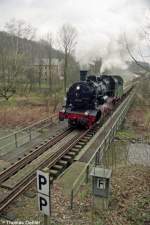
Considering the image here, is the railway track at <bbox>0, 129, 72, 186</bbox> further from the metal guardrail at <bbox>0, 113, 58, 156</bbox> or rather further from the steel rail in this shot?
the metal guardrail at <bbox>0, 113, 58, 156</bbox>

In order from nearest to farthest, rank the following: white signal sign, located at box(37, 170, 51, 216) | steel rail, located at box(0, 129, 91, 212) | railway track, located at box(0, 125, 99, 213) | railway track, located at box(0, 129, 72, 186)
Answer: white signal sign, located at box(37, 170, 51, 216) → steel rail, located at box(0, 129, 91, 212) → railway track, located at box(0, 125, 99, 213) → railway track, located at box(0, 129, 72, 186)

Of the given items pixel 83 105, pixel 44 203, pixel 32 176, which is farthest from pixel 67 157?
pixel 44 203

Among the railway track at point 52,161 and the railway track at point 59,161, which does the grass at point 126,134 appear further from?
the railway track at point 52,161

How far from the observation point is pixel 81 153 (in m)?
11.2

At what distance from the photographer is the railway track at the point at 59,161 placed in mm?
7508

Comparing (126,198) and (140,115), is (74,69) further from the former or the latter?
(126,198)

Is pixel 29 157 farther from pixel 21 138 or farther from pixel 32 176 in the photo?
pixel 21 138

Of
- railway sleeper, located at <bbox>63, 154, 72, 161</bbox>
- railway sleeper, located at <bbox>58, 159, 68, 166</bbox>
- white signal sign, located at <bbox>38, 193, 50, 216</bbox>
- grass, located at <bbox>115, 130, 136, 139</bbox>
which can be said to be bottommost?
grass, located at <bbox>115, 130, 136, 139</bbox>

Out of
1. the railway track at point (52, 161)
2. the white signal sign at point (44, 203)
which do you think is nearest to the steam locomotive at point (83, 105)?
the railway track at point (52, 161)

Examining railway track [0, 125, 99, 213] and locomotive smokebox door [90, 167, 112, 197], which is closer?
locomotive smokebox door [90, 167, 112, 197]

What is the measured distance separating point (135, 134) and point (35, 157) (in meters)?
10.2

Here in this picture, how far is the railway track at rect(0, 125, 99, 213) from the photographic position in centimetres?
751

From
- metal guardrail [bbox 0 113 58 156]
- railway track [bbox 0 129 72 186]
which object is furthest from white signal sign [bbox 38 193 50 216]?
metal guardrail [bbox 0 113 58 156]

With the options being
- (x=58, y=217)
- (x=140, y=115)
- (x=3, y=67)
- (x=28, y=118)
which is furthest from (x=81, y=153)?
(x=3, y=67)
